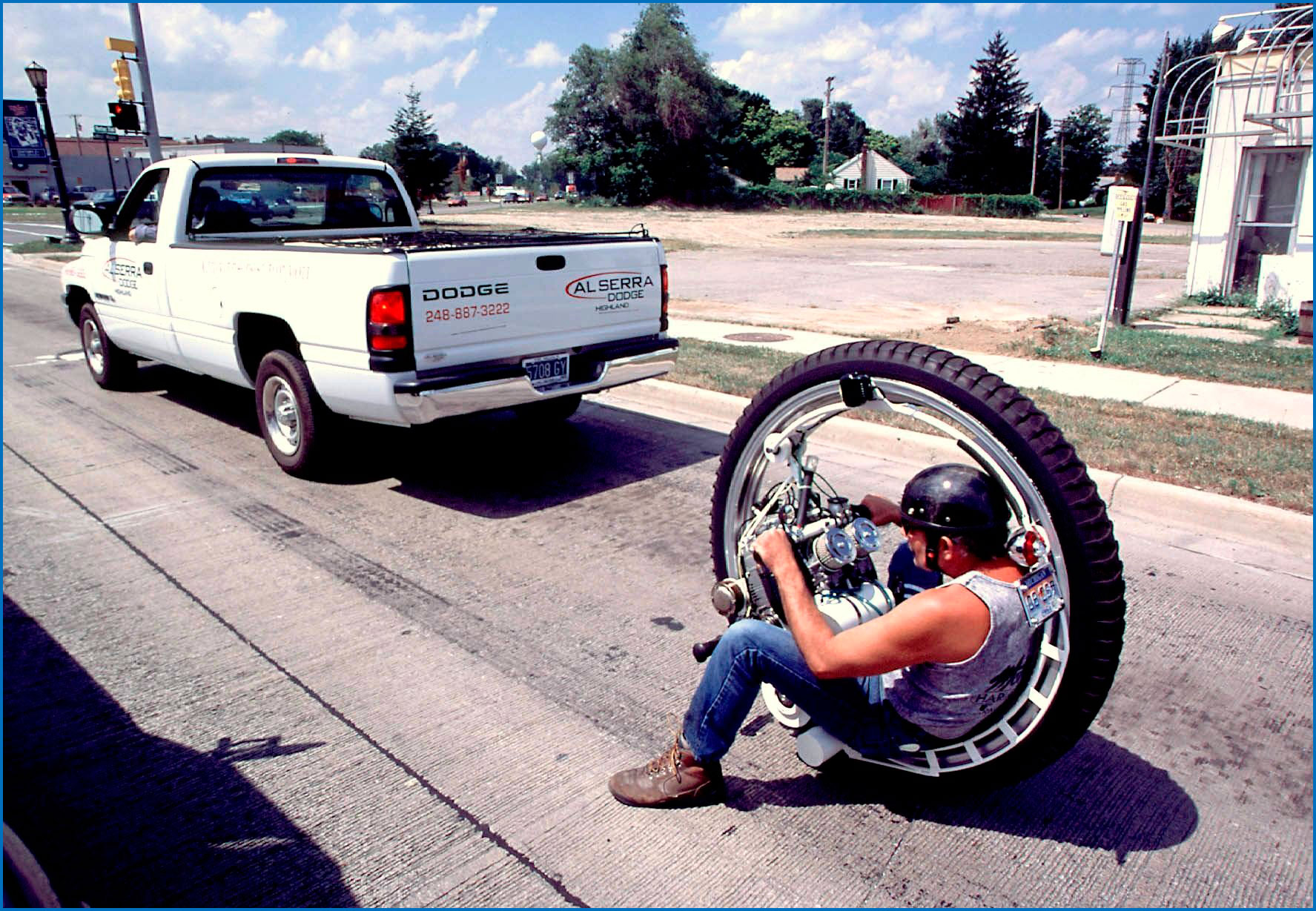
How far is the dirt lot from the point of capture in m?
13.4

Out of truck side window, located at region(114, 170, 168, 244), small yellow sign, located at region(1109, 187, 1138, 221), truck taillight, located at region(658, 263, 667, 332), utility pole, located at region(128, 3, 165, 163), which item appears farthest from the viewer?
utility pole, located at region(128, 3, 165, 163)

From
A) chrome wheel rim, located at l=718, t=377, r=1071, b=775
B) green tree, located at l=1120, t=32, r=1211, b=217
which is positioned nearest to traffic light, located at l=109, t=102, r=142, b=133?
chrome wheel rim, located at l=718, t=377, r=1071, b=775

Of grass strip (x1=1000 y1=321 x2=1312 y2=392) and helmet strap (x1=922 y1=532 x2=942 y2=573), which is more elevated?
helmet strap (x1=922 y1=532 x2=942 y2=573)

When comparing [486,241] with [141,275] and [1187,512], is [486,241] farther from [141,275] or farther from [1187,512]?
[1187,512]

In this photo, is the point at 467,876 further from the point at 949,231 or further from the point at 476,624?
the point at 949,231

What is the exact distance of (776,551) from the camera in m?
2.56

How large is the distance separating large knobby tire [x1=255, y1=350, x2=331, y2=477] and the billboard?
2127 centimetres

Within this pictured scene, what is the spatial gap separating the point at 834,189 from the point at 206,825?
67187 mm

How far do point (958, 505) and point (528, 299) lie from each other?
3.76 metres

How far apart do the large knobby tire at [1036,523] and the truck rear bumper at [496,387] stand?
2.79 metres

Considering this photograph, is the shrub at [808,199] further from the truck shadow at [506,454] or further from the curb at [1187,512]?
the curb at [1187,512]

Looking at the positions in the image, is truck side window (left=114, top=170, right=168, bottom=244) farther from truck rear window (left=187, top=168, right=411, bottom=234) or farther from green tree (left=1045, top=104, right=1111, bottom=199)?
green tree (left=1045, top=104, right=1111, bottom=199)

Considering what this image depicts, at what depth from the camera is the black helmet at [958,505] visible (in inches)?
92.7

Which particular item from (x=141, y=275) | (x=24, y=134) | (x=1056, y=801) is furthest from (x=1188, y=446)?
(x=24, y=134)
